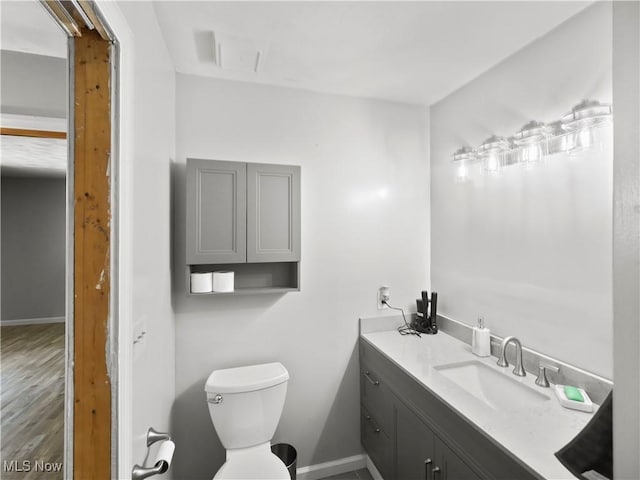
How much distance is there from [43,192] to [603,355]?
2.26 meters

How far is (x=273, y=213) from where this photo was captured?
1.92 m

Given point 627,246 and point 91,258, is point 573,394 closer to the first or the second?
point 627,246

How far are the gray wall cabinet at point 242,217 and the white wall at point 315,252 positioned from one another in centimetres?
18

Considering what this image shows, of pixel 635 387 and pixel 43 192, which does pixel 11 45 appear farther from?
pixel 635 387

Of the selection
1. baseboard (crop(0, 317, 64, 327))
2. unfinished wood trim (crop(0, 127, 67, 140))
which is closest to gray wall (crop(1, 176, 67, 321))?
baseboard (crop(0, 317, 64, 327))

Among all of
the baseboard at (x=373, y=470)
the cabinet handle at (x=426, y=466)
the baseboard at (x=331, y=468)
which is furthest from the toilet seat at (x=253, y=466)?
the baseboard at (x=373, y=470)

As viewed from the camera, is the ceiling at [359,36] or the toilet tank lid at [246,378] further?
the toilet tank lid at [246,378]

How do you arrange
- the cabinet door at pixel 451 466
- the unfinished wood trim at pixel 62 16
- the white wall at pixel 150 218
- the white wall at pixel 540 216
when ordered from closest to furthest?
the unfinished wood trim at pixel 62 16 → the white wall at pixel 150 218 → the cabinet door at pixel 451 466 → the white wall at pixel 540 216

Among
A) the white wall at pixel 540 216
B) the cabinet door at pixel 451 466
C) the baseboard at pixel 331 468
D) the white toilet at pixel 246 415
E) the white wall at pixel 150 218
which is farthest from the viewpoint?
the baseboard at pixel 331 468

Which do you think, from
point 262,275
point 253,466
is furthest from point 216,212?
point 253,466

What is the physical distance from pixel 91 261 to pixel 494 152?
6.39 ft

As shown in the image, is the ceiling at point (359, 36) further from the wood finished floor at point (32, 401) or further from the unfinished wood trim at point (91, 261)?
the wood finished floor at point (32, 401)

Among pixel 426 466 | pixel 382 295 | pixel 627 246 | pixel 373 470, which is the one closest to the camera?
pixel 627 246

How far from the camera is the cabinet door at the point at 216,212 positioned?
177cm
